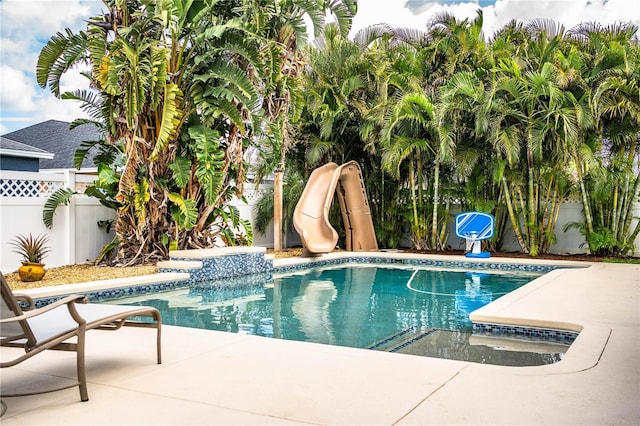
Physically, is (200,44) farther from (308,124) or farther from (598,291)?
(598,291)

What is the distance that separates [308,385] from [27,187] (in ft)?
24.6

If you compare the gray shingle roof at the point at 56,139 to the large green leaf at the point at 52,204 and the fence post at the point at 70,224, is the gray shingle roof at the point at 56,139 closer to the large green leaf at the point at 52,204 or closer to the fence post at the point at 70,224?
the fence post at the point at 70,224

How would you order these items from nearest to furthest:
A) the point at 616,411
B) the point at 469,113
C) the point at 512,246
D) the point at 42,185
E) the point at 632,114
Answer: the point at 616,411 < the point at 42,185 < the point at 632,114 < the point at 469,113 < the point at 512,246

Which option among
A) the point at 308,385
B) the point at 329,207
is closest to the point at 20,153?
the point at 329,207

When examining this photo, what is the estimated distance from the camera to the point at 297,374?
3570mm

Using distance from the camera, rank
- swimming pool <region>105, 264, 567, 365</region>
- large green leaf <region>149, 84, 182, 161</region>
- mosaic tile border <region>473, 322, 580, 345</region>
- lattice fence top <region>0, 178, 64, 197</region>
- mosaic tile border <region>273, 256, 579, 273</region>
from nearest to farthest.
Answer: mosaic tile border <region>473, 322, 580, 345</region> → swimming pool <region>105, 264, 567, 365</region> → large green leaf <region>149, 84, 182, 161</region> → lattice fence top <region>0, 178, 64, 197</region> → mosaic tile border <region>273, 256, 579, 273</region>

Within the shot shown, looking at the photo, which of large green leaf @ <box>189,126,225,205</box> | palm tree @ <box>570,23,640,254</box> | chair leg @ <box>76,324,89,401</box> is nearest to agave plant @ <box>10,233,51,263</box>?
large green leaf @ <box>189,126,225,205</box>

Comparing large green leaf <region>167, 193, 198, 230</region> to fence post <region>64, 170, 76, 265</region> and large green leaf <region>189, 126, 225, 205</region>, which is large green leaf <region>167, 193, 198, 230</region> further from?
fence post <region>64, 170, 76, 265</region>

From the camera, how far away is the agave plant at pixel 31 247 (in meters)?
8.30

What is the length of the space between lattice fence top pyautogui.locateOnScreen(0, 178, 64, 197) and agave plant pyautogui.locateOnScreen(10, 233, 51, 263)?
2.14 feet

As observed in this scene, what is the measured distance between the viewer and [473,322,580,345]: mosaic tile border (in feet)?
16.6

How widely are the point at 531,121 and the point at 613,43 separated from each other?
1994mm

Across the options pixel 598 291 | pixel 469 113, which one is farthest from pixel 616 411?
pixel 469 113

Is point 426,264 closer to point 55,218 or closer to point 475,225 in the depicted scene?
point 475,225
